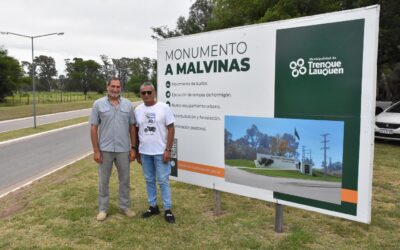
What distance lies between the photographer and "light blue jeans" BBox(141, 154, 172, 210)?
16.3 ft

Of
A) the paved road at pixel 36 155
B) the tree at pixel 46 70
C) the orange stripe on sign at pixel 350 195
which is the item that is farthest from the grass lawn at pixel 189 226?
the tree at pixel 46 70

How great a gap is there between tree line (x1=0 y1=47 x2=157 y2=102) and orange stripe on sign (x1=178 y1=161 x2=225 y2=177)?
43.6 meters

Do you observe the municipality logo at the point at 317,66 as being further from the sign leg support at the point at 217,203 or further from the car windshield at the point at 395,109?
the car windshield at the point at 395,109

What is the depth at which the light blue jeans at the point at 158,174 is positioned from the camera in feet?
16.3

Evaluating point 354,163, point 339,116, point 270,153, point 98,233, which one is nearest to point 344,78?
point 339,116

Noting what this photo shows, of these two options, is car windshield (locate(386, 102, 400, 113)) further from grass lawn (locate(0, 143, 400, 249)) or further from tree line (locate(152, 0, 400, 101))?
grass lawn (locate(0, 143, 400, 249))

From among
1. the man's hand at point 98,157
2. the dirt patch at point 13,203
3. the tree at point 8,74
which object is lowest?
the dirt patch at point 13,203

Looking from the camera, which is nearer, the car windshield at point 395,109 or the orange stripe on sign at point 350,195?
the orange stripe on sign at point 350,195

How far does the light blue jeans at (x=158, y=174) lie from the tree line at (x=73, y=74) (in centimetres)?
4370

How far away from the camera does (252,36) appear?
14.9 feet

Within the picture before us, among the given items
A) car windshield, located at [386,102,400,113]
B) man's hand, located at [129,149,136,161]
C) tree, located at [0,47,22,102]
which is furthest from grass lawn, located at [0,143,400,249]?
tree, located at [0,47,22,102]

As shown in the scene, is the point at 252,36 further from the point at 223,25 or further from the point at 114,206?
the point at 223,25

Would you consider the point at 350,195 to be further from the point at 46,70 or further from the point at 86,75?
the point at 46,70

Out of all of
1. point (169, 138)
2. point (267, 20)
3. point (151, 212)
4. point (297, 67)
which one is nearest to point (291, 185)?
point (297, 67)
